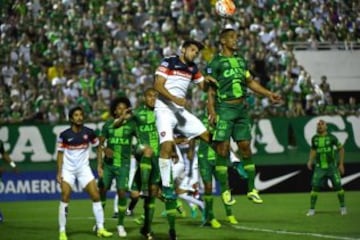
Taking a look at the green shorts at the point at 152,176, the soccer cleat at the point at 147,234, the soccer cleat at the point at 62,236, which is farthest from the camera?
the green shorts at the point at 152,176

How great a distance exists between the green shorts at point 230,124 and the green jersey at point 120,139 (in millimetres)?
3428

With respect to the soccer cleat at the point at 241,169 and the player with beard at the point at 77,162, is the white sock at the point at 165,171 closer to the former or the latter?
the soccer cleat at the point at 241,169

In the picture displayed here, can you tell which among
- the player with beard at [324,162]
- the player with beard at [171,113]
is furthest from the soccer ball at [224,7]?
the player with beard at [324,162]

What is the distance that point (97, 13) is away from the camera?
36969 millimetres

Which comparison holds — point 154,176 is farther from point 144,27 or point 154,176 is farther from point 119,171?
point 144,27

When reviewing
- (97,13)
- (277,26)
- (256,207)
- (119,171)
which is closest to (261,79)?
(277,26)

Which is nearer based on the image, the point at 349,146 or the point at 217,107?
the point at 217,107

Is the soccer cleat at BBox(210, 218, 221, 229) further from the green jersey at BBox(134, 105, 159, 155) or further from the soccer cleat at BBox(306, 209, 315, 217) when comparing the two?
the soccer cleat at BBox(306, 209, 315, 217)

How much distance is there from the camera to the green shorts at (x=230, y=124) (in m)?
18.0

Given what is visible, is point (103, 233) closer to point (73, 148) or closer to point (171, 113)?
point (73, 148)

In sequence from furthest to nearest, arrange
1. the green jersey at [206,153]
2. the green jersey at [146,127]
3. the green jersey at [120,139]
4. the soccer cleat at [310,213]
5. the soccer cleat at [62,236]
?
1. the soccer cleat at [310,213]
2. the green jersey at [206,153]
3. the green jersey at [146,127]
4. the green jersey at [120,139]
5. the soccer cleat at [62,236]

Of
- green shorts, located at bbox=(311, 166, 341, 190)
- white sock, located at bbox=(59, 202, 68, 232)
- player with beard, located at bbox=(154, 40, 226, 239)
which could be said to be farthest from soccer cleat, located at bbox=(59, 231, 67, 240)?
green shorts, located at bbox=(311, 166, 341, 190)

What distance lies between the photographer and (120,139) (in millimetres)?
21406

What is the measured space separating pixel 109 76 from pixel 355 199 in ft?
31.0
